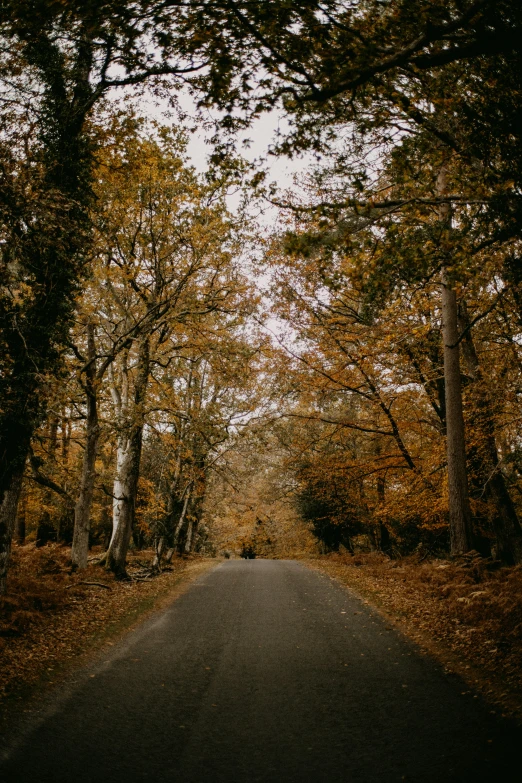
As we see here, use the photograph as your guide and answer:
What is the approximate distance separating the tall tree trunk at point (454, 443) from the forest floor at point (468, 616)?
66 centimetres

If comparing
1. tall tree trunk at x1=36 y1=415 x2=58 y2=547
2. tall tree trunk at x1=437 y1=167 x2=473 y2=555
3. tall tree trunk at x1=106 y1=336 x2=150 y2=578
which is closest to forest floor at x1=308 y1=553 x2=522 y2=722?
tall tree trunk at x1=437 y1=167 x2=473 y2=555

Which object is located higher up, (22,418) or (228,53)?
(228,53)

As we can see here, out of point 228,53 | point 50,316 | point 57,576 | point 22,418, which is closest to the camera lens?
point 228,53

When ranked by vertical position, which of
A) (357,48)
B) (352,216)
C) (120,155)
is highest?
(120,155)

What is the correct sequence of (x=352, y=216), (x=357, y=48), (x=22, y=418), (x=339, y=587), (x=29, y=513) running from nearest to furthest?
(x=357, y=48)
(x=352, y=216)
(x=22, y=418)
(x=339, y=587)
(x=29, y=513)

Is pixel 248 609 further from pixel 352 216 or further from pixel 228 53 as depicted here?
pixel 228 53

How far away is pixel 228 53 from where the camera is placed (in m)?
5.39

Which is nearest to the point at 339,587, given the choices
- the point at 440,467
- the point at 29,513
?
the point at 440,467

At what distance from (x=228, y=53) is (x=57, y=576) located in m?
11.5

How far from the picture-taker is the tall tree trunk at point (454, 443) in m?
10.9

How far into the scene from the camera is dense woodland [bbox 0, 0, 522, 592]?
17.2ft

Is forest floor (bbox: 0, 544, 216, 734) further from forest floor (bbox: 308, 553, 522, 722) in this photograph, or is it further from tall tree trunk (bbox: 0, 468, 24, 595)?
forest floor (bbox: 308, 553, 522, 722)

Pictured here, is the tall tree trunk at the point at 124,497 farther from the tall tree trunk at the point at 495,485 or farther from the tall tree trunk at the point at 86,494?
the tall tree trunk at the point at 495,485

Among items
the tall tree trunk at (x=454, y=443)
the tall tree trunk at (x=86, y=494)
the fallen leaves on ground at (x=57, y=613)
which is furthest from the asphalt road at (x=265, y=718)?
the tall tree trunk at (x=86, y=494)
